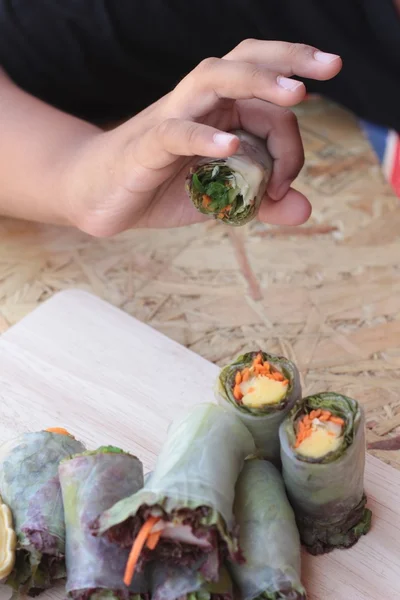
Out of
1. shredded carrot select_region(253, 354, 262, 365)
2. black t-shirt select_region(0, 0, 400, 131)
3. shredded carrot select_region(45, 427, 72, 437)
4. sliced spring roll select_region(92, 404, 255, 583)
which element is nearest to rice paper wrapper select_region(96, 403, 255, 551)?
sliced spring roll select_region(92, 404, 255, 583)

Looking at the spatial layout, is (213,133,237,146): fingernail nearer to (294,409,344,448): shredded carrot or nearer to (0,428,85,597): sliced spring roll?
(294,409,344,448): shredded carrot

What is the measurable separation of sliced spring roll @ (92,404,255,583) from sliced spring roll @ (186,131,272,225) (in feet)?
1.75

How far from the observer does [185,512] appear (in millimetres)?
1131

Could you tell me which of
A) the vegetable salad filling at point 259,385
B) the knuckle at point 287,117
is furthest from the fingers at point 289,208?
the vegetable salad filling at point 259,385

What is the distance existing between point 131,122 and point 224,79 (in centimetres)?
29

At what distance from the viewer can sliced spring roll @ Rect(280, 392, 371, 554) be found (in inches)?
48.5

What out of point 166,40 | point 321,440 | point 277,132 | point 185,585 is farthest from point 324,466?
point 166,40

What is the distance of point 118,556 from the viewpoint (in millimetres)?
1207

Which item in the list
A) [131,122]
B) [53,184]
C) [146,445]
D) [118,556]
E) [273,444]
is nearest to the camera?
[118,556]

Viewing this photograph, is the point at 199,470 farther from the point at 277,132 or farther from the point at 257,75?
the point at 277,132

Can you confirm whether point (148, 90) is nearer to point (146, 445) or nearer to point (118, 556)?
point (146, 445)

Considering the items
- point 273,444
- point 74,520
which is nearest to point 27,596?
point 74,520

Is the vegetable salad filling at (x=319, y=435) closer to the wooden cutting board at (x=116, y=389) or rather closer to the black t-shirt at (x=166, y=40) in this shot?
the wooden cutting board at (x=116, y=389)

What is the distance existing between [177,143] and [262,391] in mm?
484
